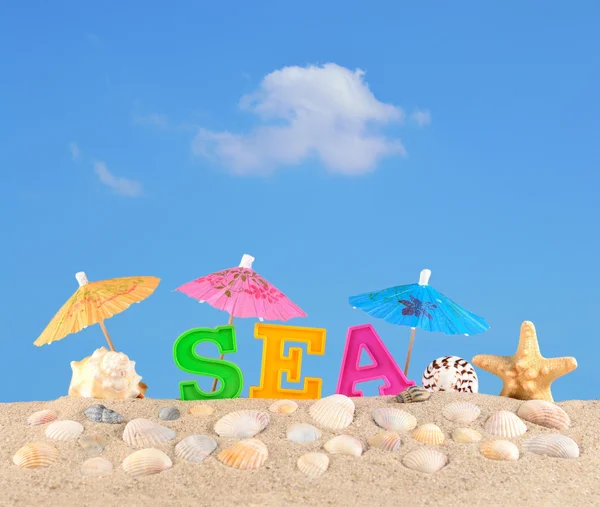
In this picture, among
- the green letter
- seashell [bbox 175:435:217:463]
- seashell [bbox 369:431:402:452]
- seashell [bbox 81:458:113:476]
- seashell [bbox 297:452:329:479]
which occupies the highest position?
the green letter

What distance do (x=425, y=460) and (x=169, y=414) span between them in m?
2.42

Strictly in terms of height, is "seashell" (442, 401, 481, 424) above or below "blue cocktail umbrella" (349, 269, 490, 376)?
below

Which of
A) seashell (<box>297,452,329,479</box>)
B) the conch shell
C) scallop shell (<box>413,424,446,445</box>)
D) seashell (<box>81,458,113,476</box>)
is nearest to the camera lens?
seashell (<box>297,452,329,479</box>)

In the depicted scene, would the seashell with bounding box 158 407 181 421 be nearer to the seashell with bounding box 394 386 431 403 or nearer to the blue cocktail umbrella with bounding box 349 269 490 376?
the seashell with bounding box 394 386 431 403

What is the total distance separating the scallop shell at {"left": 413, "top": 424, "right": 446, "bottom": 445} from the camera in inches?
235

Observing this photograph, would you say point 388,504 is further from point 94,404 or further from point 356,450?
point 94,404

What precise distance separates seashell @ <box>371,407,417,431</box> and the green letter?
1608mm

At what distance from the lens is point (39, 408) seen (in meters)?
7.30

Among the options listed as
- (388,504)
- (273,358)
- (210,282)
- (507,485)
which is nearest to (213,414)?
(273,358)

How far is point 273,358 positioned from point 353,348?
83 cm

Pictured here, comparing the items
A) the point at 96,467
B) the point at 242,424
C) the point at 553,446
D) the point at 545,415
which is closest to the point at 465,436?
the point at 553,446

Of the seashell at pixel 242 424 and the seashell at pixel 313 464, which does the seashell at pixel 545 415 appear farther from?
the seashell at pixel 242 424

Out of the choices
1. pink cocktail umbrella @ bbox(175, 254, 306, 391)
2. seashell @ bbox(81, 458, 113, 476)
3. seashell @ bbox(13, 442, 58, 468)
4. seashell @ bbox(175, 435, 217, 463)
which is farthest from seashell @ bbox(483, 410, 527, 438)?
seashell @ bbox(13, 442, 58, 468)

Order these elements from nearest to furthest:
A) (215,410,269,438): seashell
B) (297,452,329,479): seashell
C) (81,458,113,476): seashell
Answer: (297,452,329,479): seashell, (81,458,113,476): seashell, (215,410,269,438): seashell
